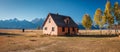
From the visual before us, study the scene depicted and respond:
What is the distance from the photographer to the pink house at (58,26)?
185 feet

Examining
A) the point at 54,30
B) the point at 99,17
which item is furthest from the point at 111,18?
the point at 54,30

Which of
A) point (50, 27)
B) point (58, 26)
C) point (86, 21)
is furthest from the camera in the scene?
point (86, 21)

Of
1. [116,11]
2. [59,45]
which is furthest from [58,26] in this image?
[59,45]

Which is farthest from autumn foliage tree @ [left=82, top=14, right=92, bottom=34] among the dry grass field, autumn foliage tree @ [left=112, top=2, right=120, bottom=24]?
the dry grass field

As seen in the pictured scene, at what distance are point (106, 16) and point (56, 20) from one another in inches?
817

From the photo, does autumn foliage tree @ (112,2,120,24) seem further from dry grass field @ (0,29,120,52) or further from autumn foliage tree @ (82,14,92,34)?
dry grass field @ (0,29,120,52)

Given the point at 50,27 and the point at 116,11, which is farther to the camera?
the point at 116,11

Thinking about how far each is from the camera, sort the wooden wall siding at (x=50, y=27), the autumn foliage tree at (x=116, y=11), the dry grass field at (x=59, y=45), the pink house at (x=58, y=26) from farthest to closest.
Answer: the autumn foliage tree at (x=116, y=11) < the wooden wall siding at (x=50, y=27) < the pink house at (x=58, y=26) < the dry grass field at (x=59, y=45)

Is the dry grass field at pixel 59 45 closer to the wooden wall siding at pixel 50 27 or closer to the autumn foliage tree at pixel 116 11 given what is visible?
the wooden wall siding at pixel 50 27

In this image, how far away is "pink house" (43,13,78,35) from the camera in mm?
56500

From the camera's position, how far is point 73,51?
20.9 meters

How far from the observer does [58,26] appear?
2192 inches

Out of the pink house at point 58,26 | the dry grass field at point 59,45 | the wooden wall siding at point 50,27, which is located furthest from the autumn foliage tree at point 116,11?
the dry grass field at point 59,45

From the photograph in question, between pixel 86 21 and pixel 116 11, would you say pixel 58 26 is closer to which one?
pixel 116 11
